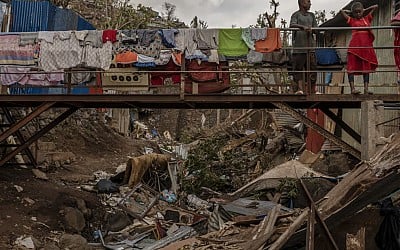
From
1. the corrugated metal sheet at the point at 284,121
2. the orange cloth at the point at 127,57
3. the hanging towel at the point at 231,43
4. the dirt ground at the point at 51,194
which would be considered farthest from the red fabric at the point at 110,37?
the corrugated metal sheet at the point at 284,121

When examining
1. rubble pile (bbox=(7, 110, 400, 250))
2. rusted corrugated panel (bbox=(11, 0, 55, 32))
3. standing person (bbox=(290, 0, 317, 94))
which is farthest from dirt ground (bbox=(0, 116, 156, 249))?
standing person (bbox=(290, 0, 317, 94))

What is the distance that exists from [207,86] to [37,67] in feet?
10.4

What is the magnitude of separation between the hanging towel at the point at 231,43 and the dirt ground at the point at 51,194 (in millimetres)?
4737

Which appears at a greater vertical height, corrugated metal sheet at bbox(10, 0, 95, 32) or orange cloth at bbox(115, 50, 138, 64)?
corrugated metal sheet at bbox(10, 0, 95, 32)

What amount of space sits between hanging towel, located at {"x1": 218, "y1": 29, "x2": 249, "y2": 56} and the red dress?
5.77ft

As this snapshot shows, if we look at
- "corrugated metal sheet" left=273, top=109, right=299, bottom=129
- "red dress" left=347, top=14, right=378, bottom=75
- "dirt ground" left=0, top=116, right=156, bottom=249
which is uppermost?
"red dress" left=347, top=14, right=378, bottom=75

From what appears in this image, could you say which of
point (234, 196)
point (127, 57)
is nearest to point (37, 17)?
point (127, 57)

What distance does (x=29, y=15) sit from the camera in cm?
1329

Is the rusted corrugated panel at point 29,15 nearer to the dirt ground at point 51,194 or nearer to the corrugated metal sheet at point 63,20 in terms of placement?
the corrugated metal sheet at point 63,20

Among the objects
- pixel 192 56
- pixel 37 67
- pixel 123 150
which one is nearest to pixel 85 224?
pixel 37 67

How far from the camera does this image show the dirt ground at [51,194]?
10047 mm

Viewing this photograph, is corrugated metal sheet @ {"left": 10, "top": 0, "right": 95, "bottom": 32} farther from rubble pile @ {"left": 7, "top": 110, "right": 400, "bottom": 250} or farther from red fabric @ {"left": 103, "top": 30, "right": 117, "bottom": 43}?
red fabric @ {"left": 103, "top": 30, "right": 117, "bottom": 43}

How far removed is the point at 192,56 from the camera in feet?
30.7

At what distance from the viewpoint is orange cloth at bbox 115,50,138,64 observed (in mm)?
9625
